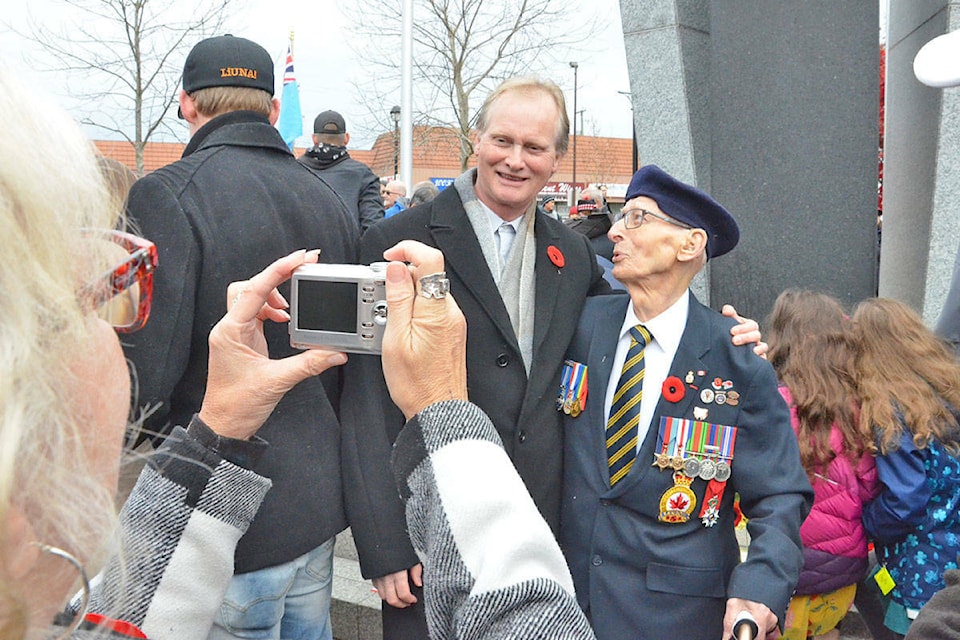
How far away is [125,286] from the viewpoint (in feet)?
3.02

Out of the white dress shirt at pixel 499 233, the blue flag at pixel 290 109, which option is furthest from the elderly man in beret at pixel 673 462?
the blue flag at pixel 290 109

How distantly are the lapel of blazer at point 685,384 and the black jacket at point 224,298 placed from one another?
81 centimetres

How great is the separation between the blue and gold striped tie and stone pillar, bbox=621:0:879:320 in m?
3.23

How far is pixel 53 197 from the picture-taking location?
77cm

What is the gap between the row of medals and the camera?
2.46 metres

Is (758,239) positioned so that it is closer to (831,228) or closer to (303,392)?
(831,228)

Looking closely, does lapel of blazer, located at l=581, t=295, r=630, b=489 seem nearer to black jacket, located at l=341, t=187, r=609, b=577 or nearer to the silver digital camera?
black jacket, located at l=341, t=187, r=609, b=577

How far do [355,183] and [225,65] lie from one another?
3.56 meters

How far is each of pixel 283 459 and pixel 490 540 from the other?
1467mm

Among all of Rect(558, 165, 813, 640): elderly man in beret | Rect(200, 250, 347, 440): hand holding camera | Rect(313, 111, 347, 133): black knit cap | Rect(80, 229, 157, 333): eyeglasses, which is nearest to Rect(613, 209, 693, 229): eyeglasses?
Rect(558, 165, 813, 640): elderly man in beret

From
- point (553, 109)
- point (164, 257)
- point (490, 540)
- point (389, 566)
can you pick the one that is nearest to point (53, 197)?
point (490, 540)

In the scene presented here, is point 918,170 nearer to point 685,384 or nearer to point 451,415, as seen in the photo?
point 685,384

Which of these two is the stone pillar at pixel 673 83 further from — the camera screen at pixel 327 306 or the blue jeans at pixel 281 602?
the camera screen at pixel 327 306

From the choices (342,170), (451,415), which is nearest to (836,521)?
(451,415)
